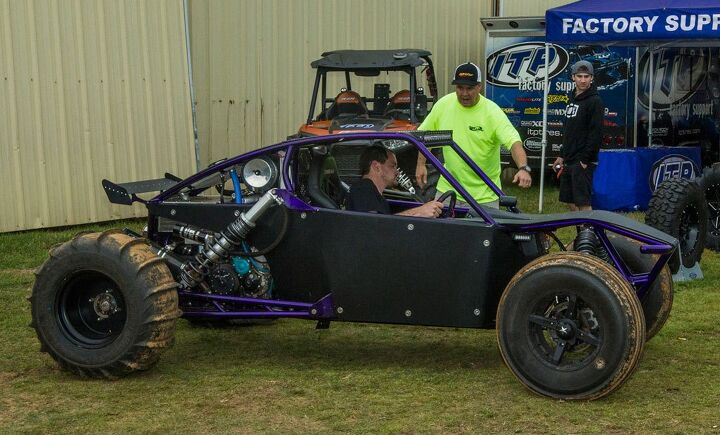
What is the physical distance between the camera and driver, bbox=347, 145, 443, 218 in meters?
6.92

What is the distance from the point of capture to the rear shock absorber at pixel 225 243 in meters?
6.84

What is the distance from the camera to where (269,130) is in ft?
52.8

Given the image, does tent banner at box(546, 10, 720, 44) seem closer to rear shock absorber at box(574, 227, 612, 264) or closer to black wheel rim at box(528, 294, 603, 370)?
rear shock absorber at box(574, 227, 612, 264)

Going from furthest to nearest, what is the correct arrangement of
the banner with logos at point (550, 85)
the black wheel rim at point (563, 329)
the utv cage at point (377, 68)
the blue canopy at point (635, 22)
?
the banner with logos at point (550, 85), the utv cage at point (377, 68), the blue canopy at point (635, 22), the black wheel rim at point (563, 329)

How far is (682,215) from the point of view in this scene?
33.4 ft

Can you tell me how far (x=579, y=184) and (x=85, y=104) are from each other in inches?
215

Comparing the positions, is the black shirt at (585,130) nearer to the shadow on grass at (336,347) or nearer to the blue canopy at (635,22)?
the blue canopy at (635,22)

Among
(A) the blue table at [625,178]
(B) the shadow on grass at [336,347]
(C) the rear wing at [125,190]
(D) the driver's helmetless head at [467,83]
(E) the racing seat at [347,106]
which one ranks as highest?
(D) the driver's helmetless head at [467,83]

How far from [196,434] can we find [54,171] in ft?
25.6

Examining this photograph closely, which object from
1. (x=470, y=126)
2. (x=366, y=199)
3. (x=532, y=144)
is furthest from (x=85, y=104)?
(x=532, y=144)

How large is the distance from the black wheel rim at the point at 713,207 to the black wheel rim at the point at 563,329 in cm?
544

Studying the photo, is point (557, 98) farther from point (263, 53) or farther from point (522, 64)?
point (263, 53)

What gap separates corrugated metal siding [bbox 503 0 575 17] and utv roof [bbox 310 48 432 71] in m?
6.00

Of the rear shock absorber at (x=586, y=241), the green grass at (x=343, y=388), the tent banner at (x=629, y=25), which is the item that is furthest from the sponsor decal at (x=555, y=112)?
the rear shock absorber at (x=586, y=241)
